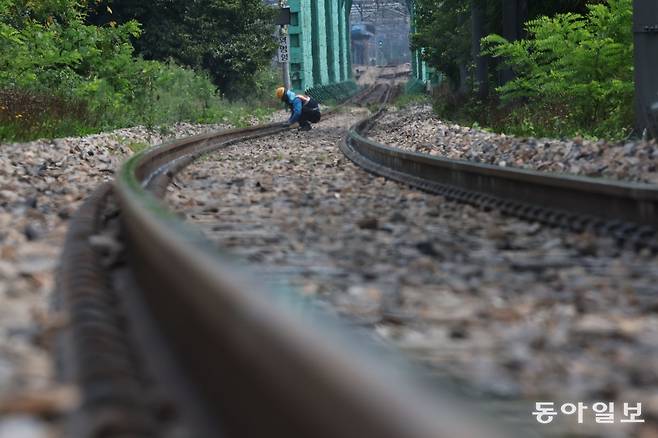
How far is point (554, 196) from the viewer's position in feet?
23.6

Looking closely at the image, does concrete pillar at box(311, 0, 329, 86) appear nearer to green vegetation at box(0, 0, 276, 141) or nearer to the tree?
the tree

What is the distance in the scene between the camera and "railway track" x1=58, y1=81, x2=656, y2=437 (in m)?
1.93

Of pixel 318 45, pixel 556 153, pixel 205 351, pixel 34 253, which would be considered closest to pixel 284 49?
pixel 556 153

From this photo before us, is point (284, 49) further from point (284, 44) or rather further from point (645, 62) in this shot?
point (645, 62)

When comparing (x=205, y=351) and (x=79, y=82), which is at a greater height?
(x=79, y=82)

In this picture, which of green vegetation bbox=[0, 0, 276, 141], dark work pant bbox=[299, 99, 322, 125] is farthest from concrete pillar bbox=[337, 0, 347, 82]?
dark work pant bbox=[299, 99, 322, 125]

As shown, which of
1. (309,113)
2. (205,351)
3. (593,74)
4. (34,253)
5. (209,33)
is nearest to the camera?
(205,351)

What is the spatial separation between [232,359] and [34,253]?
341 cm

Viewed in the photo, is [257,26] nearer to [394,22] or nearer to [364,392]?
[364,392]

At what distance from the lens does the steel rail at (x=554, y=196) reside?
238 inches

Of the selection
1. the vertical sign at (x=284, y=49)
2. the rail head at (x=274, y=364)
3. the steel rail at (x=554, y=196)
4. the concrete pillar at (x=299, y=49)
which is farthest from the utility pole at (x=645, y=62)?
the concrete pillar at (x=299, y=49)

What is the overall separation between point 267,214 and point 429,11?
36.9 m

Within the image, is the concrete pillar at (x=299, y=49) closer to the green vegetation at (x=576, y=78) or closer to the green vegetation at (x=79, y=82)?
the green vegetation at (x=79, y=82)

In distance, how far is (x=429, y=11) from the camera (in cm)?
4341
